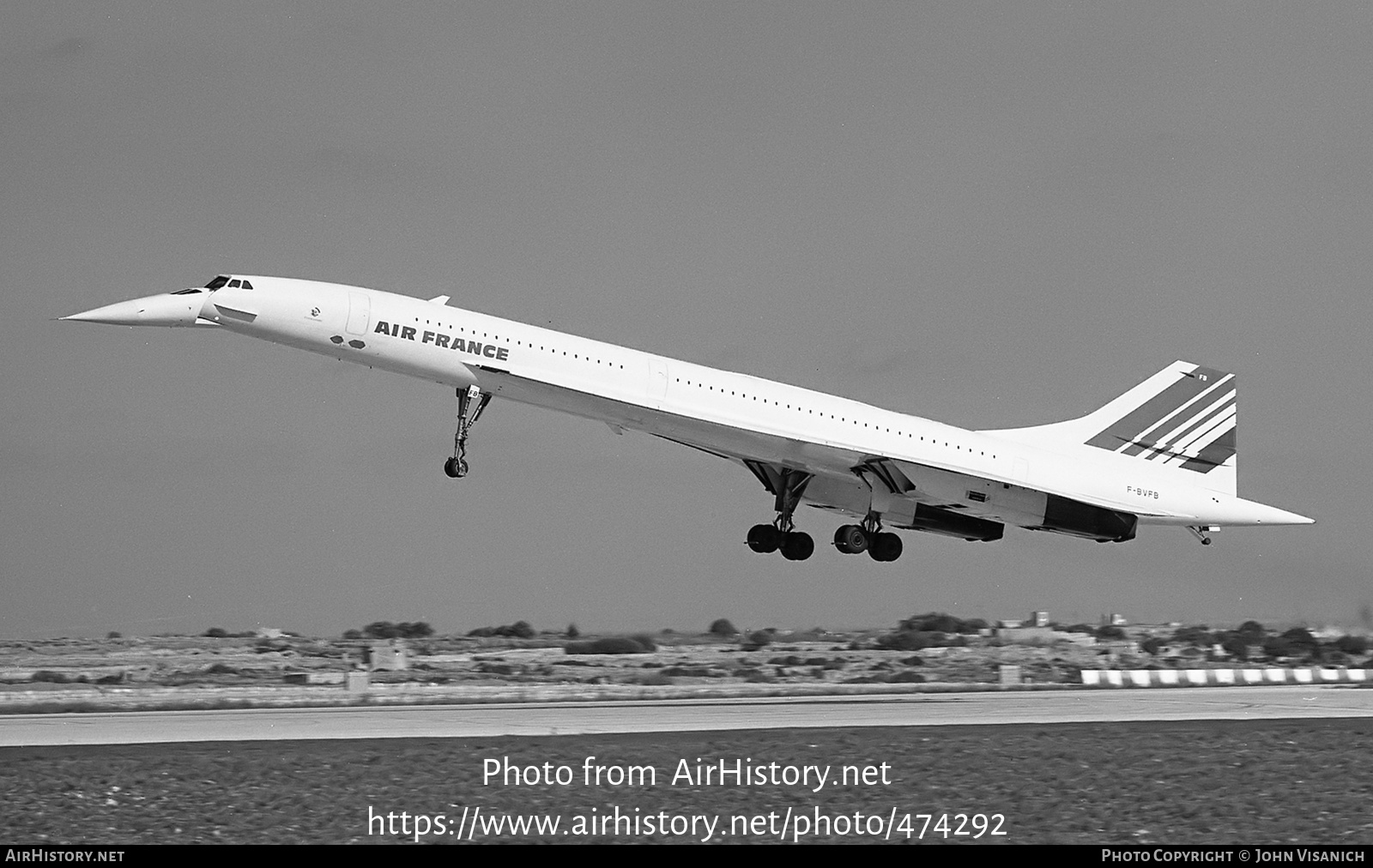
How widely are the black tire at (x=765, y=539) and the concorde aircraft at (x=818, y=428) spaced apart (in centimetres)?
3

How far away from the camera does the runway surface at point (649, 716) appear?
1623 cm

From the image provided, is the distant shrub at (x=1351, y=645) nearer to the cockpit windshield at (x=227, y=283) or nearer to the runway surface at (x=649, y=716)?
the runway surface at (x=649, y=716)

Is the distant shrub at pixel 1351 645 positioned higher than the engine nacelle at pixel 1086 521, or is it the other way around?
the engine nacelle at pixel 1086 521

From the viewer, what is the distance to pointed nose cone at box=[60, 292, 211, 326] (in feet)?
65.9

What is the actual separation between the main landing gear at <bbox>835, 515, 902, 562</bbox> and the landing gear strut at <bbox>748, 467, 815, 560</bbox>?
98cm

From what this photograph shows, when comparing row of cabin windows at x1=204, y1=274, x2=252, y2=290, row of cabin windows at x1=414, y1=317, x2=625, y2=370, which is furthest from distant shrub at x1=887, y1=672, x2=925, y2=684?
row of cabin windows at x1=204, y1=274, x2=252, y2=290

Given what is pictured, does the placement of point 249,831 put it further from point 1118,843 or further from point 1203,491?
point 1203,491

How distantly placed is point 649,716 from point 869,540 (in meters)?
10.0

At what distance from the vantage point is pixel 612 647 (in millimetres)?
37344

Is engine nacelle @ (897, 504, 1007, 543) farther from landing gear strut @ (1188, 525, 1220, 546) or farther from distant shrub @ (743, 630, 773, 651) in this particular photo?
distant shrub @ (743, 630, 773, 651)

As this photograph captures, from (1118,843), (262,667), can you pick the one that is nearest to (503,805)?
(1118,843)

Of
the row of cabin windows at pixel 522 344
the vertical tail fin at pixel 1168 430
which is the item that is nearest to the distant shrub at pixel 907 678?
the vertical tail fin at pixel 1168 430

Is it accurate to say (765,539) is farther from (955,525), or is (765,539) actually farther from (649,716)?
(649,716)

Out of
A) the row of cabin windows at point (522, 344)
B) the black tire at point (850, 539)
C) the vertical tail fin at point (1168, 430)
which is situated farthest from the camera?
the vertical tail fin at point (1168, 430)
